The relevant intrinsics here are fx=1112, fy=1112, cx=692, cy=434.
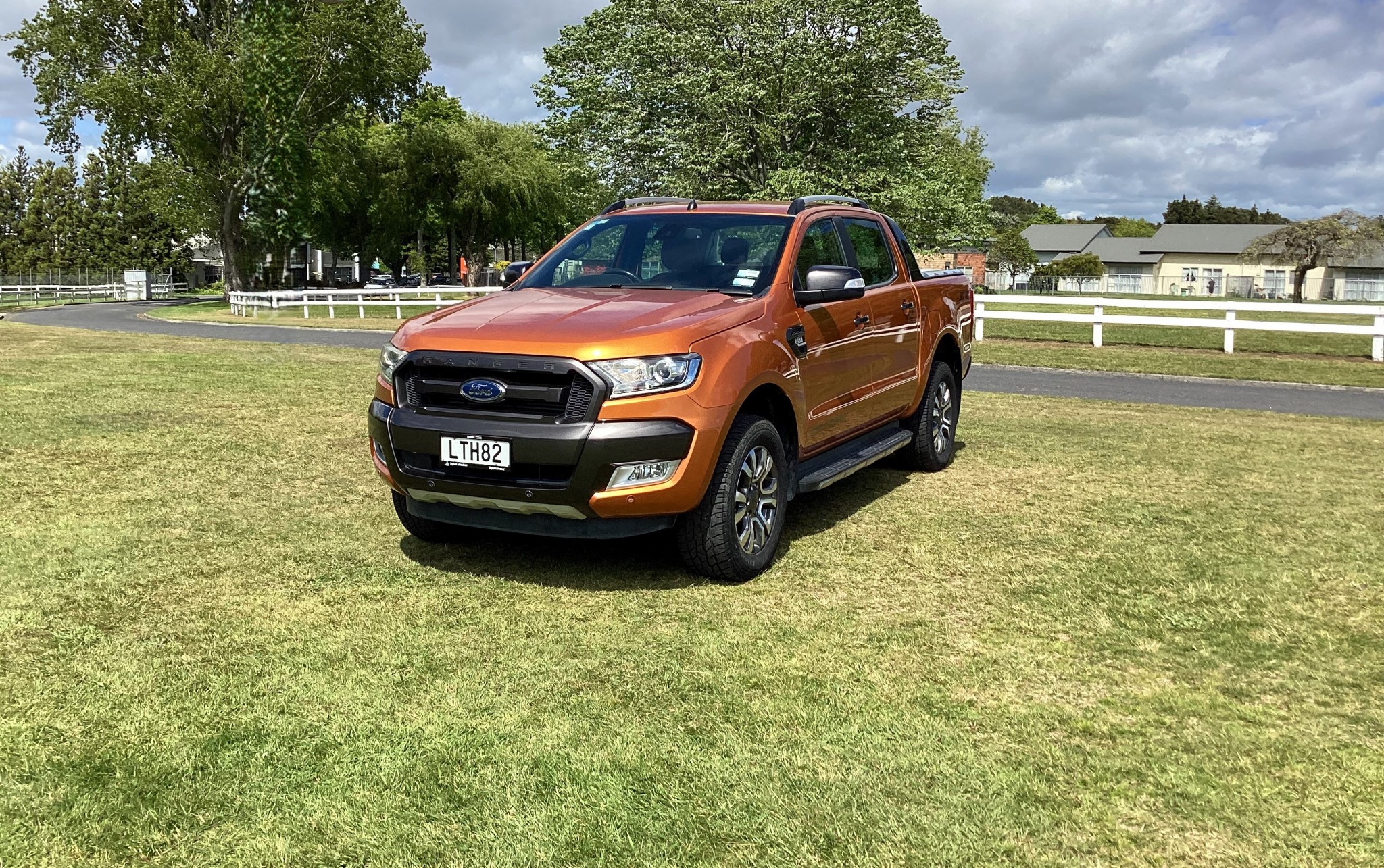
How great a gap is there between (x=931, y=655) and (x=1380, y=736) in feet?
4.96

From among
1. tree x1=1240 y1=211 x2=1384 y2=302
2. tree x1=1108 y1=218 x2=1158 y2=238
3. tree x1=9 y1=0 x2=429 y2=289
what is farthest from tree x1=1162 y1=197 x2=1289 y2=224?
tree x1=9 y1=0 x2=429 y2=289

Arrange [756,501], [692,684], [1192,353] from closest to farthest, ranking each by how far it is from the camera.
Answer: [692,684] → [756,501] → [1192,353]

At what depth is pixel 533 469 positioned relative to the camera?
4.92m

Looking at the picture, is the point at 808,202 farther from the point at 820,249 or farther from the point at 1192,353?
the point at 1192,353

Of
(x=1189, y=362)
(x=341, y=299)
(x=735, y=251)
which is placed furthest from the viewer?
(x=341, y=299)

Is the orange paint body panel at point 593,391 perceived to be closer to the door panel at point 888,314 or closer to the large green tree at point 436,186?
the door panel at point 888,314

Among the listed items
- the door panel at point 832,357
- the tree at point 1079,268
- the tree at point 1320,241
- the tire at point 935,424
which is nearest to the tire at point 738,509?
the door panel at point 832,357

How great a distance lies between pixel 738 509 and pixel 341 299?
32.9 m

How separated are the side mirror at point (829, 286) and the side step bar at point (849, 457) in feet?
2.98

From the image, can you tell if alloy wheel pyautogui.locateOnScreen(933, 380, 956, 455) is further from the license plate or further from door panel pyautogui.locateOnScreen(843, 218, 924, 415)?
the license plate

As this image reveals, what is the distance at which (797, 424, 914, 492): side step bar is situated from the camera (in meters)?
6.04

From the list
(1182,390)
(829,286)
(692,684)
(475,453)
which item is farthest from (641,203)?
(1182,390)

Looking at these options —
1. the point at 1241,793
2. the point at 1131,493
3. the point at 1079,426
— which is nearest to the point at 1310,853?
the point at 1241,793

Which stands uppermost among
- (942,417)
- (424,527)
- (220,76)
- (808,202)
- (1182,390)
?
(220,76)
